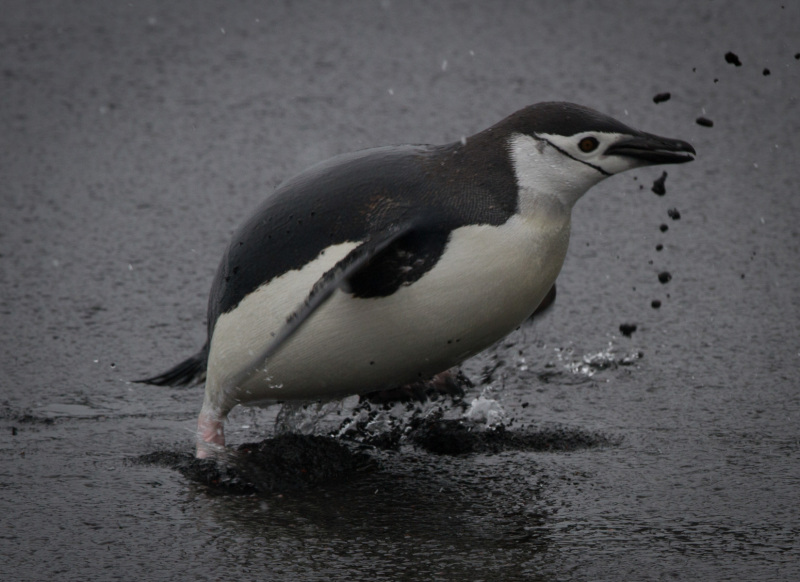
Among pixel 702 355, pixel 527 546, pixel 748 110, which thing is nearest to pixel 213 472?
pixel 527 546

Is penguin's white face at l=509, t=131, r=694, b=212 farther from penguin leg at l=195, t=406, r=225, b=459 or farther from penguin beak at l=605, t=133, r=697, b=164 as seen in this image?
penguin leg at l=195, t=406, r=225, b=459

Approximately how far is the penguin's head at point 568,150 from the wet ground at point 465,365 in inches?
28.3

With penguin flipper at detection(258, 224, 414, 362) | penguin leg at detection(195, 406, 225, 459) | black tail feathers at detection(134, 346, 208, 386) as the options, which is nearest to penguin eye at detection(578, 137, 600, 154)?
penguin flipper at detection(258, 224, 414, 362)

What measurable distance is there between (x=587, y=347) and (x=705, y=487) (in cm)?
116

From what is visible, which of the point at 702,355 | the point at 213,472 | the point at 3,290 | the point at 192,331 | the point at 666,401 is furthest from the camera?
the point at 3,290

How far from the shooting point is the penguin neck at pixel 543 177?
9.42 ft

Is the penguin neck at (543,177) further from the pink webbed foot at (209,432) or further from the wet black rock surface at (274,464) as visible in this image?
the pink webbed foot at (209,432)

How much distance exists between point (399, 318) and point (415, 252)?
157mm

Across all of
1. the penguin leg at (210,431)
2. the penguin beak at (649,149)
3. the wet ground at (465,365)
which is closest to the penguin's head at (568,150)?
the penguin beak at (649,149)

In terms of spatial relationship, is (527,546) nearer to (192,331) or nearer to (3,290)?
(192,331)

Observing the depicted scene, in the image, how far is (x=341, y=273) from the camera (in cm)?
279

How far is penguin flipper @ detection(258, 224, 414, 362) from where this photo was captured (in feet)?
9.12

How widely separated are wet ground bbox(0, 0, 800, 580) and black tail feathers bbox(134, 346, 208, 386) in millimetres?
97

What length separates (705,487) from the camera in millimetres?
3043
